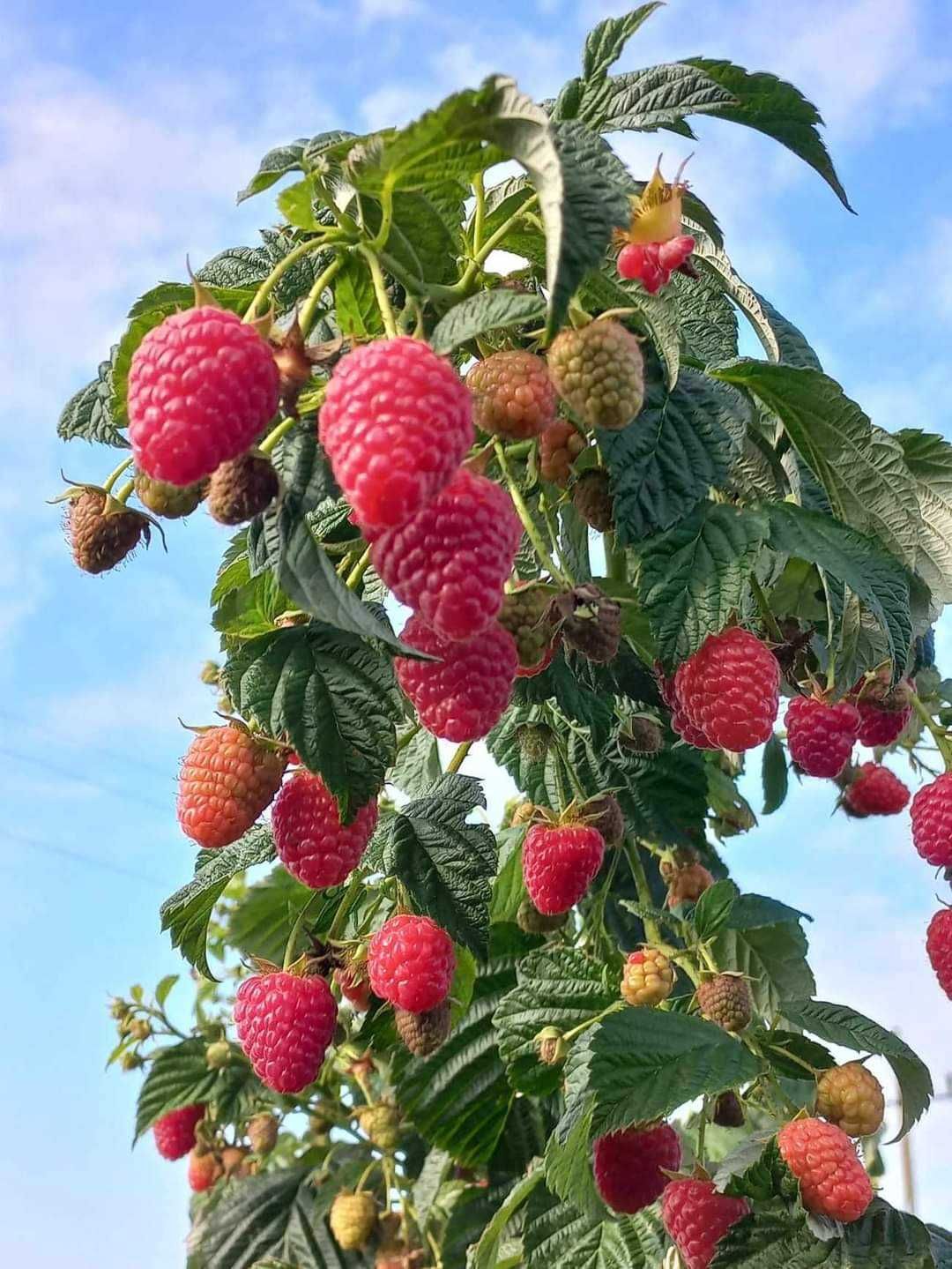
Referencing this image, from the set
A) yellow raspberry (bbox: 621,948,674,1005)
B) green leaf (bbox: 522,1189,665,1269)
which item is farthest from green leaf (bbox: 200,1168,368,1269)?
yellow raspberry (bbox: 621,948,674,1005)

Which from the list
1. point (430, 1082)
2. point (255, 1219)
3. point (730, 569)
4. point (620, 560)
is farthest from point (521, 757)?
point (255, 1219)

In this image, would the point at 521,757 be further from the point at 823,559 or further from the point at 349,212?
the point at 349,212

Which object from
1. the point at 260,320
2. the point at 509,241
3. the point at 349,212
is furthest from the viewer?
the point at 509,241

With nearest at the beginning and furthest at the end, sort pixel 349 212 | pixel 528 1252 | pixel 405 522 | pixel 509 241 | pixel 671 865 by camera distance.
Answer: pixel 405 522, pixel 349 212, pixel 509 241, pixel 528 1252, pixel 671 865

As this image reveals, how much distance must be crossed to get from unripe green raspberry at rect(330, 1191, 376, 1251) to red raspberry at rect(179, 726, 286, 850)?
5.24 ft

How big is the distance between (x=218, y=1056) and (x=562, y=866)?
156 centimetres

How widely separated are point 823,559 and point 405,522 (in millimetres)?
647

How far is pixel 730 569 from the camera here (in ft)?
4.29

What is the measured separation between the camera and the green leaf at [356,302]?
3.79 ft

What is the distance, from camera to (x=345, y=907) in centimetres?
162

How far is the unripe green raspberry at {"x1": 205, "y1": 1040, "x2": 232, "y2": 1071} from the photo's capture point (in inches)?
111

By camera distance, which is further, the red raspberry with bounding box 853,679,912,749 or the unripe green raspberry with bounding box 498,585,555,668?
the red raspberry with bounding box 853,679,912,749

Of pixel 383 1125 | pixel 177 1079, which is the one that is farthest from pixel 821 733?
pixel 177 1079

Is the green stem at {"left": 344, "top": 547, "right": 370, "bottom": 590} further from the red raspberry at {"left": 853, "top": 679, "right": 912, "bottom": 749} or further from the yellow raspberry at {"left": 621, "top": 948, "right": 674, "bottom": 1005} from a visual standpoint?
the red raspberry at {"left": 853, "top": 679, "right": 912, "bottom": 749}
